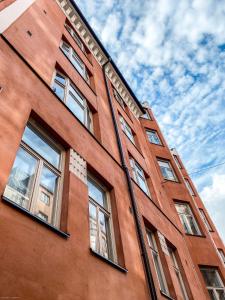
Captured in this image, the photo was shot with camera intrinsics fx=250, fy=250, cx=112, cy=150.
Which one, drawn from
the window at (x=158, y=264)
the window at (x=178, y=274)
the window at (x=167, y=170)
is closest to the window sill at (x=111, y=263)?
the window at (x=158, y=264)

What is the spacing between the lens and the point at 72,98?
27.9 ft

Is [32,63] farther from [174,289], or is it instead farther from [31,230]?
[174,289]

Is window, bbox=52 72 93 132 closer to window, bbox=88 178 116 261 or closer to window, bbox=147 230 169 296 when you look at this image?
window, bbox=88 178 116 261

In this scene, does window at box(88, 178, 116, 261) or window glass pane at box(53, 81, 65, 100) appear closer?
window at box(88, 178, 116, 261)

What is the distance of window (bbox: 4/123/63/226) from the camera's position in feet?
13.7

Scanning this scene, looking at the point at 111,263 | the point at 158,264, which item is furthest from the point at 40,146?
the point at 158,264

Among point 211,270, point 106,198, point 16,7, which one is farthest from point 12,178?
point 211,270

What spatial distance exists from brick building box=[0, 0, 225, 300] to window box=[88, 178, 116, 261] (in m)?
0.03

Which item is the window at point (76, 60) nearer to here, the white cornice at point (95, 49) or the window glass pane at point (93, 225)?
the white cornice at point (95, 49)

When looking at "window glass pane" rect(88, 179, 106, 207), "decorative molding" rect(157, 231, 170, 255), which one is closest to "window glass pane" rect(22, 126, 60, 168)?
"window glass pane" rect(88, 179, 106, 207)

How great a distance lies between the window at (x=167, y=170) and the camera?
51.3ft

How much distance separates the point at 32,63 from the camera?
654 cm

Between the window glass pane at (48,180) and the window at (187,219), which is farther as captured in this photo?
the window at (187,219)

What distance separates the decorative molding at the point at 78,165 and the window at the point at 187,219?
9.16 metres
